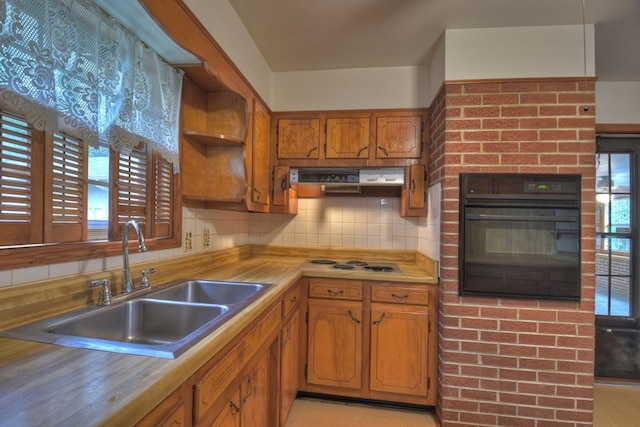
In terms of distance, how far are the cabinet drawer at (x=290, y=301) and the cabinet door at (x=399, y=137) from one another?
3.99 ft

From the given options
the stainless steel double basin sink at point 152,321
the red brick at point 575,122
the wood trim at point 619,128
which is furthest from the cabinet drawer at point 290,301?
the wood trim at point 619,128

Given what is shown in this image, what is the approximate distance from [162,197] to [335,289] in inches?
49.3

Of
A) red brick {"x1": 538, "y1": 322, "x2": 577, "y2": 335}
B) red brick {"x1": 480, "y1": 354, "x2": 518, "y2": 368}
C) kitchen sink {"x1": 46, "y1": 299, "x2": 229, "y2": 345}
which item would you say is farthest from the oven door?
kitchen sink {"x1": 46, "y1": 299, "x2": 229, "y2": 345}

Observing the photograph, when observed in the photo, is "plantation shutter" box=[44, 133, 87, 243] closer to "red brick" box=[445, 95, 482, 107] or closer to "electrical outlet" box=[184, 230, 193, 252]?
"electrical outlet" box=[184, 230, 193, 252]

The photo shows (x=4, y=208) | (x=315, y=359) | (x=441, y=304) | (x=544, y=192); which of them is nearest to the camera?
(x=4, y=208)

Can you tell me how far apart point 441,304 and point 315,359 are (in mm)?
954

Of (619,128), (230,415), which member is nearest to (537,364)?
(230,415)

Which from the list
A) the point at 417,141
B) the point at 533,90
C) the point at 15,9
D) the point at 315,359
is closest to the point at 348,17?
the point at 417,141

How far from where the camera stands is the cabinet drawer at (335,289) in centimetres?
195

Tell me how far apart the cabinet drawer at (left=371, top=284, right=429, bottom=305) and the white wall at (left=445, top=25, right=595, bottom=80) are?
140 cm

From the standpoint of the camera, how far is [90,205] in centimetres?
120

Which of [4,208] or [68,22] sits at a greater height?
[68,22]

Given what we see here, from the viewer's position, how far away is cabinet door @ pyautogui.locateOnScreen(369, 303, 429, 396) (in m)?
1.88

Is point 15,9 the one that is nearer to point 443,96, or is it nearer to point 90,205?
point 90,205
